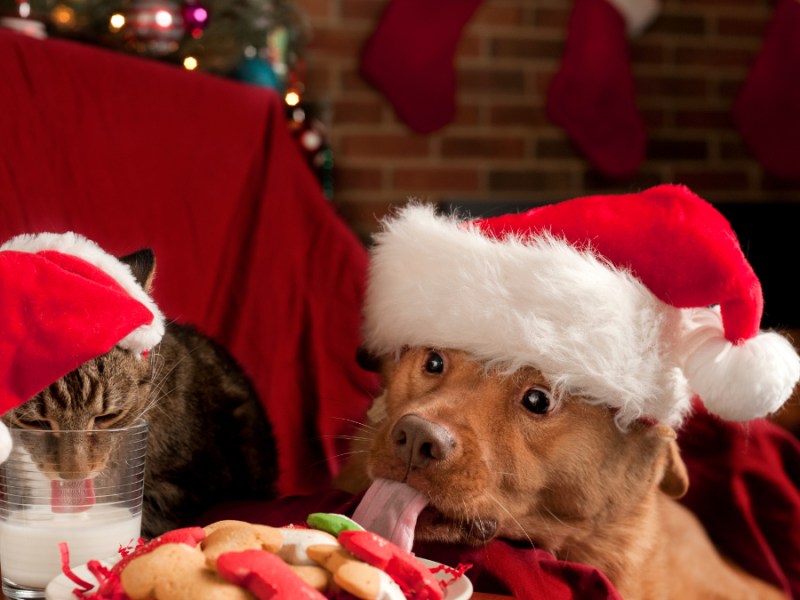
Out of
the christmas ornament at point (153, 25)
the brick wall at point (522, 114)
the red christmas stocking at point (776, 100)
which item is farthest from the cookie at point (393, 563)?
the red christmas stocking at point (776, 100)

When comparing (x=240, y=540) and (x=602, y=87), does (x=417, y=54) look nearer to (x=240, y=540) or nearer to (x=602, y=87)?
(x=602, y=87)

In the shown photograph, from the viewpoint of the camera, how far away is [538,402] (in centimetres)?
128

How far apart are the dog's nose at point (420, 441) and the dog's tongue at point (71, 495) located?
1.20 ft

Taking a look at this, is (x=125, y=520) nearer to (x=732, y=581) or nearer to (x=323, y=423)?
(x=323, y=423)

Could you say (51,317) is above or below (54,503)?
above

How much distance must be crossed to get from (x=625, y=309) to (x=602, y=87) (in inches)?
85.9

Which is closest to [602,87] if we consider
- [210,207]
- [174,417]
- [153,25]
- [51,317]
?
[153,25]

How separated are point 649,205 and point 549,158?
2.19 meters

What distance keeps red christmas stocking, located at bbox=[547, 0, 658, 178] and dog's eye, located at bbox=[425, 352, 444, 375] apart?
2160 mm

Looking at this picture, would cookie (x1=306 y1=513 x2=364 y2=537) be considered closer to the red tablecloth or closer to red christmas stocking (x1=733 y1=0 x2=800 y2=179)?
the red tablecloth

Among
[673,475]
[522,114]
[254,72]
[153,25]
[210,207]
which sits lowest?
[673,475]

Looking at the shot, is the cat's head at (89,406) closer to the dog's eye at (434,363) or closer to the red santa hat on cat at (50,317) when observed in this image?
the red santa hat on cat at (50,317)

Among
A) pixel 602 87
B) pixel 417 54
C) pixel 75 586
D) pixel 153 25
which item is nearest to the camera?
pixel 75 586

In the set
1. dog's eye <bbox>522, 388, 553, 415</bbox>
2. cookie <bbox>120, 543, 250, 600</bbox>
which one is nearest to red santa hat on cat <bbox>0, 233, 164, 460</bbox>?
cookie <bbox>120, 543, 250, 600</bbox>
